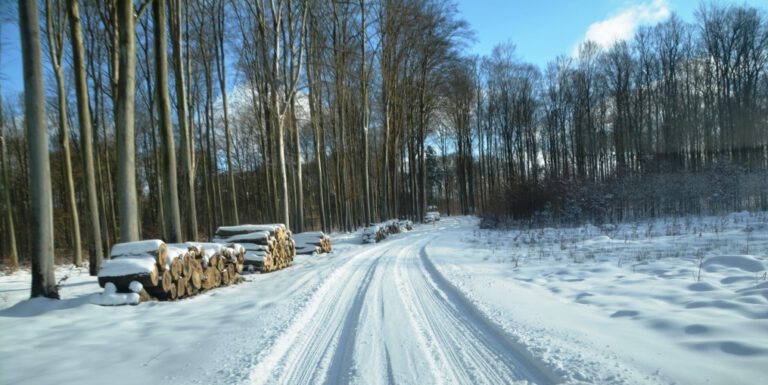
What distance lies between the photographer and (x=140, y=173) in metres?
34.0

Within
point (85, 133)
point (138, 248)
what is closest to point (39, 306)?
point (138, 248)

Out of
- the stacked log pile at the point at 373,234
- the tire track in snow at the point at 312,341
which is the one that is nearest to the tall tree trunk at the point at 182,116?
the tire track in snow at the point at 312,341

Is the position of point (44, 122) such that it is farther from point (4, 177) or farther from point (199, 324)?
point (4, 177)

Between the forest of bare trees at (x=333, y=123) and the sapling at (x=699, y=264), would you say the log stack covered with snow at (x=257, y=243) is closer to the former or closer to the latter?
the forest of bare trees at (x=333, y=123)

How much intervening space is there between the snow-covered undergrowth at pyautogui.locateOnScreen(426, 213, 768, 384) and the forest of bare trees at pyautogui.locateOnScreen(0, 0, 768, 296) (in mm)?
7483

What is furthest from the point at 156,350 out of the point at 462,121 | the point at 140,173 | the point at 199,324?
the point at 462,121

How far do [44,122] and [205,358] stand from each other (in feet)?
18.0

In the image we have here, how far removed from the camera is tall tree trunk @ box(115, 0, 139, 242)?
777cm

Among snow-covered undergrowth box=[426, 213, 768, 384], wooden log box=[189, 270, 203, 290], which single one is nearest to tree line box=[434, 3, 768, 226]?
snow-covered undergrowth box=[426, 213, 768, 384]

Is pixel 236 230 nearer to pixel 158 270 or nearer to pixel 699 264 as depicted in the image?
pixel 158 270

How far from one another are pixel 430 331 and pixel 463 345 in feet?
1.93

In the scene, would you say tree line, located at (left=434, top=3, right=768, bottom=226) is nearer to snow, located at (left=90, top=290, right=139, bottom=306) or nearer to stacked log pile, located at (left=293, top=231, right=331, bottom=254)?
stacked log pile, located at (left=293, top=231, right=331, bottom=254)

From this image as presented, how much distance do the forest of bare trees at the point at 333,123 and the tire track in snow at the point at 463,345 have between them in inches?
243

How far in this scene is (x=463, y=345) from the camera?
162 inches
